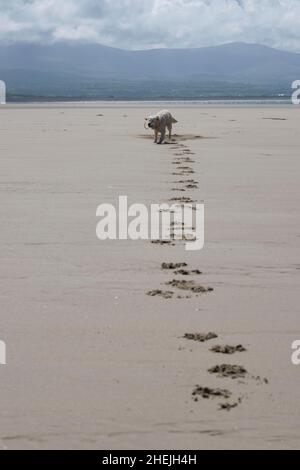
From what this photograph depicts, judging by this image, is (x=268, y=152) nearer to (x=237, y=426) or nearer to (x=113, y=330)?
(x=113, y=330)

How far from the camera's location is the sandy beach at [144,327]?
3.41 meters

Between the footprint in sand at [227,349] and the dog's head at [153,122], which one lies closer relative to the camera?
the footprint in sand at [227,349]

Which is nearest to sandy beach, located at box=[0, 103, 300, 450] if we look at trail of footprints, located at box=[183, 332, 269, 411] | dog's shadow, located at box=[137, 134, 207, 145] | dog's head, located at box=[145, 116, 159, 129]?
trail of footprints, located at box=[183, 332, 269, 411]

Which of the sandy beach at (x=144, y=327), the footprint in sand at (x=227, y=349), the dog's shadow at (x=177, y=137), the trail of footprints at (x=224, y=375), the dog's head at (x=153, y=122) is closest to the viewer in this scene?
the sandy beach at (x=144, y=327)

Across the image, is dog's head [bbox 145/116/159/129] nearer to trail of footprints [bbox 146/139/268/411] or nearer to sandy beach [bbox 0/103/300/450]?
sandy beach [bbox 0/103/300/450]

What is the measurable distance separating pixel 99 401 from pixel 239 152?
12436 mm

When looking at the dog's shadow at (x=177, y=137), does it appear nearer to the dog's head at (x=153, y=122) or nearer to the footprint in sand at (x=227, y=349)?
the dog's head at (x=153, y=122)

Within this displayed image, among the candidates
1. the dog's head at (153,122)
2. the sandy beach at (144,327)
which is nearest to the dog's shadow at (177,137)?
the dog's head at (153,122)

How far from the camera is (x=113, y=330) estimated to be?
4.56 meters

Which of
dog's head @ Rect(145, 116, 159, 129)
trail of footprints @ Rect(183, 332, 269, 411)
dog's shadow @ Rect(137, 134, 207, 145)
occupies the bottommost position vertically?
trail of footprints @ Rect(183, 332, 269, 411)

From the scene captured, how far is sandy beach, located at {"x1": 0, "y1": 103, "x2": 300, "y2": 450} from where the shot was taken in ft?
11.2

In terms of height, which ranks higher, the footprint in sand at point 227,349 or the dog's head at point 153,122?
the dog's head at point 153,122

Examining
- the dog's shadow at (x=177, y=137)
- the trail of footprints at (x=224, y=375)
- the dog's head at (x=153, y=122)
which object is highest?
the dog's shadow at (x=177, y=137)
